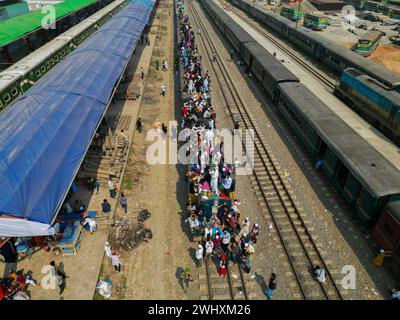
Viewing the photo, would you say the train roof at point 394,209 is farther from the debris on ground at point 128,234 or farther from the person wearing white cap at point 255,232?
the debris on ground at point 128,234

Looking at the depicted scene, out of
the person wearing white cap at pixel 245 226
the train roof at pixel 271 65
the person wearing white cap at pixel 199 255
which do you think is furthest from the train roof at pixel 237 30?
the person wearing white cap at pixel 199 255

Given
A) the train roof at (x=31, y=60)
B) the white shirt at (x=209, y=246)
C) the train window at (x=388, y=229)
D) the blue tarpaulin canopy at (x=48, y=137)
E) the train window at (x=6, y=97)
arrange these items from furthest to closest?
the train roof at (x=31, y=60) < the train window at (x=6, y=97) < the white shirt at (x=209, y=246) < the train window at (x=388, y=229) < the blue tarpaulin canopy at (x=48, y=137)

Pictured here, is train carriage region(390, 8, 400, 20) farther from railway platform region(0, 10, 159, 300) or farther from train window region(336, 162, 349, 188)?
railway platform region(0, 10, 159, 300)

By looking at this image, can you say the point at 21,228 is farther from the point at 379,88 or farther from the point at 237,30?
the point at 237,30

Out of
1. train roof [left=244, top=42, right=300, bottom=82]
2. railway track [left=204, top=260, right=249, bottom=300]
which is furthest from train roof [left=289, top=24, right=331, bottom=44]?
railway track [left=204, top=260, right=249, bottom=300]

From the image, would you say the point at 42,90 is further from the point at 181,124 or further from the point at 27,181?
the point at 181,124

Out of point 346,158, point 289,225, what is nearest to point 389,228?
point 346,158
